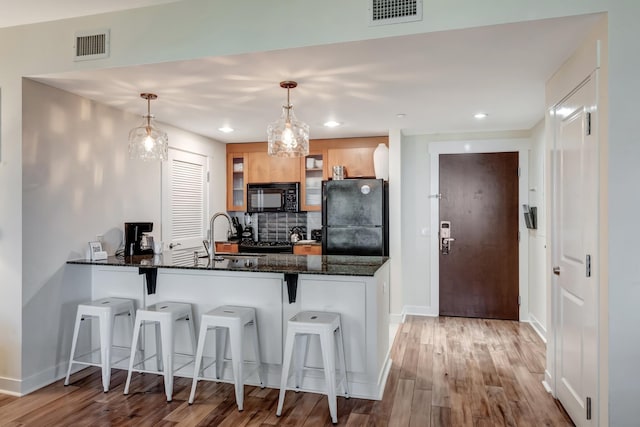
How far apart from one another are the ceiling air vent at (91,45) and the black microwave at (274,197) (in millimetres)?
2993

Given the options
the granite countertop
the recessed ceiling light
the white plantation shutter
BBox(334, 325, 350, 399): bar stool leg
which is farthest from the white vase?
BBox(334, 325, 350, 399): bar stool leg

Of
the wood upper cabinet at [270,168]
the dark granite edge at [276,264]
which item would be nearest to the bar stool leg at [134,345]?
the dark granite edge at [276,264]

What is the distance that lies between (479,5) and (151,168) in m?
3.40

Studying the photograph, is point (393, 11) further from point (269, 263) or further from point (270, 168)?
point (270, 168)

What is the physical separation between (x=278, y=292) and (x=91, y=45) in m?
2.12

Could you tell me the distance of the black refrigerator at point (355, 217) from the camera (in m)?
4.72

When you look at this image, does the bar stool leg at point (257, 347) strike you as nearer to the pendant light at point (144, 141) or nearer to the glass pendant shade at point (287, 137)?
the glass pendant shade at point (287, 137)

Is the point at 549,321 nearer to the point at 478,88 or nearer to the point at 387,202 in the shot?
the point at 478,88

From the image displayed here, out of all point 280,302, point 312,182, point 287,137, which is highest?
point 287,137

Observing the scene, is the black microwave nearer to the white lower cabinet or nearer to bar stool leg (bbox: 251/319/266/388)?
the white lower cabinet

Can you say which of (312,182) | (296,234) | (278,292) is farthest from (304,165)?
(278,292)

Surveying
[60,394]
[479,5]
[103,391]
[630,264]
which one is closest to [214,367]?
[103,391]

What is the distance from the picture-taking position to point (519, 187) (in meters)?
4.89

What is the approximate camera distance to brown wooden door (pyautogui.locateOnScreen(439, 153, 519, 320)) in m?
4.93
